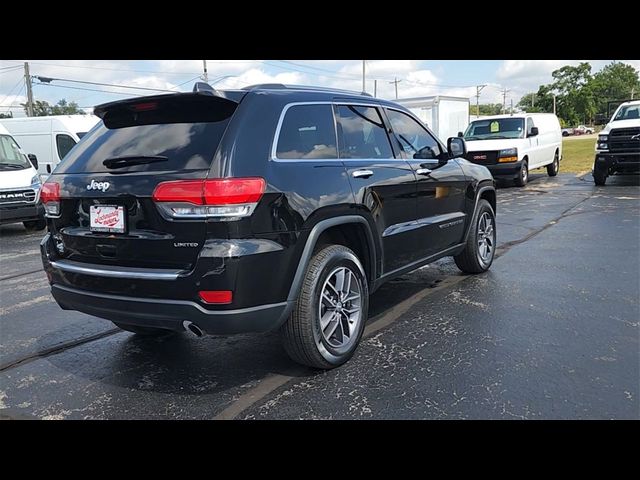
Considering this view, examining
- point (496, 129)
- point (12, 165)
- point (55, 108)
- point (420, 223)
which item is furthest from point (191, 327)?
point (55, 108)

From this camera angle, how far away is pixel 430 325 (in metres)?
4.51

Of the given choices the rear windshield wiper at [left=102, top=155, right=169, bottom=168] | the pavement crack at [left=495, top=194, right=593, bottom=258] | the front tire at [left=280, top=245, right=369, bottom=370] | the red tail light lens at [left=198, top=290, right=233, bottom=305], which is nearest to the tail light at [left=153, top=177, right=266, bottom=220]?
the rear windshield wiper at [left=102, top=155, right=169, bottom=168]

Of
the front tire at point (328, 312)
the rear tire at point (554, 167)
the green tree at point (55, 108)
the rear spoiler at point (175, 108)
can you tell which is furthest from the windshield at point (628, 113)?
the green tree at point (55, 108)

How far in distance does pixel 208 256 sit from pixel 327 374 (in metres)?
1.23

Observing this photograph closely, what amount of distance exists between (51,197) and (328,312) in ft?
6.57

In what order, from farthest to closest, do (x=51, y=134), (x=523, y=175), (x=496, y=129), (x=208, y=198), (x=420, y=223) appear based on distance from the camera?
(x=496, y=129), (x=523, y=175), (x=51, y=134), (x=420, y=223), (x=208, y=198)

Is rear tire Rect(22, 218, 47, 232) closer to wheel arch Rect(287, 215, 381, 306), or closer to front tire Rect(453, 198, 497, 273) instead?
front tire Rect(453, 198, 497, 273)

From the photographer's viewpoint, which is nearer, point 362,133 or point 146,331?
point 362,133

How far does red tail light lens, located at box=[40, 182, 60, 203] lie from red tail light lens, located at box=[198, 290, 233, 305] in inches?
53.1

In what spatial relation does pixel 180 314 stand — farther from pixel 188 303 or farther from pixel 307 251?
pixel 307 251

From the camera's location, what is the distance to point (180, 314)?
3051 mm

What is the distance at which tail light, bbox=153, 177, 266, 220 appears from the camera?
2.94 meters

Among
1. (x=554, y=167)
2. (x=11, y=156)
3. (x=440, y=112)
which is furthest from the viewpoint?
(x=440, y=112)
